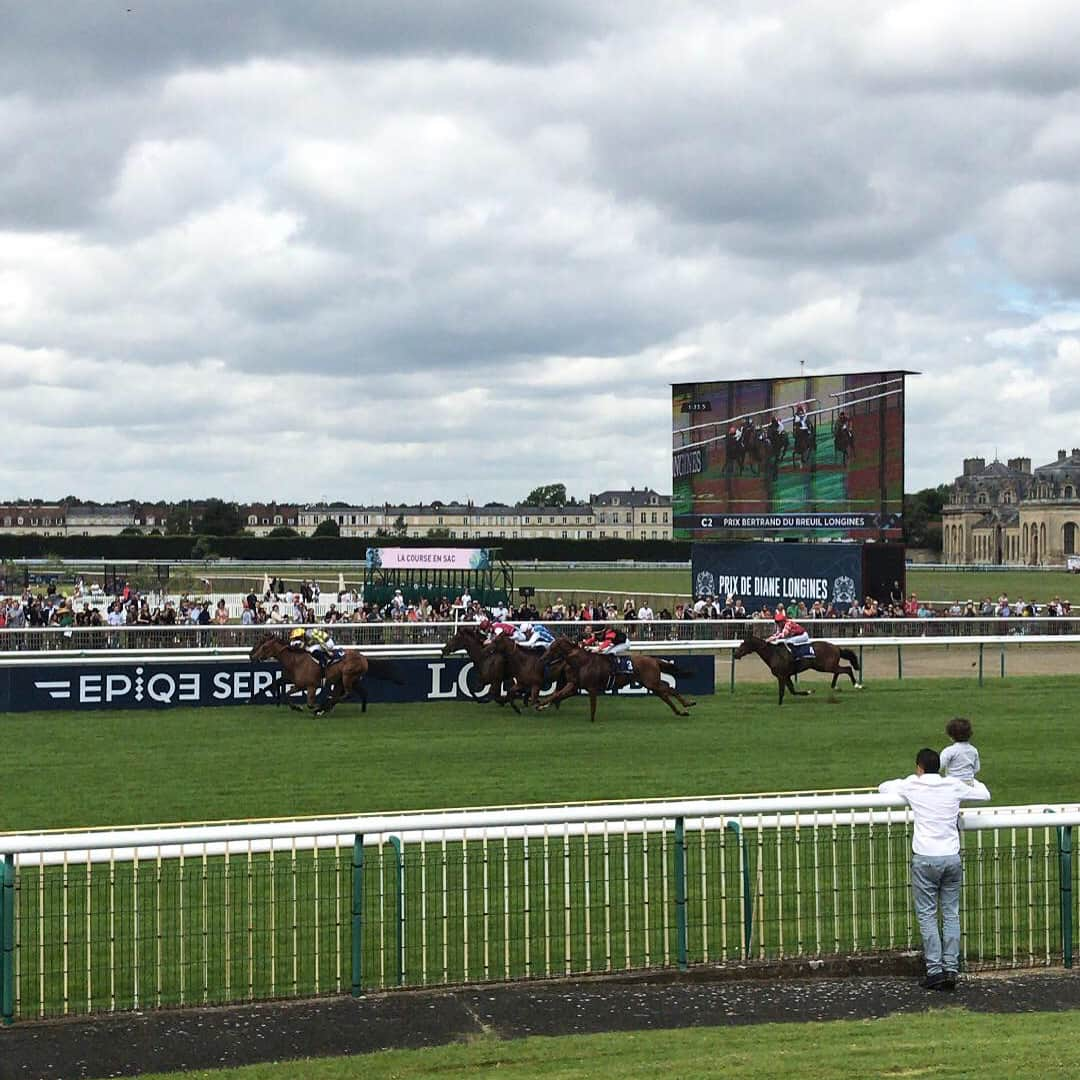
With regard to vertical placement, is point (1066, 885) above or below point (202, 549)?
below

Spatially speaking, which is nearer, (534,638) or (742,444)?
(534,638)

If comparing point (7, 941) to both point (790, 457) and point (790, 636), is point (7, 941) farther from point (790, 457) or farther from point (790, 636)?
point (790, 457)

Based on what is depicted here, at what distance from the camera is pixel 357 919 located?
629 centimetres

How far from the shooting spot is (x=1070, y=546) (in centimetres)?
12019

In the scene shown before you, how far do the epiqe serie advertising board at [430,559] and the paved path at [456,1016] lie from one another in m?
28.3

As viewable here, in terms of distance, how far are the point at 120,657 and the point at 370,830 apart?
49.4ft

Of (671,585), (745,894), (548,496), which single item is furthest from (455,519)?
(745,894)

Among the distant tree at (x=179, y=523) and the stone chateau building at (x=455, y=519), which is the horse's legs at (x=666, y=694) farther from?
the stone chateau building at (x=455, y=519)

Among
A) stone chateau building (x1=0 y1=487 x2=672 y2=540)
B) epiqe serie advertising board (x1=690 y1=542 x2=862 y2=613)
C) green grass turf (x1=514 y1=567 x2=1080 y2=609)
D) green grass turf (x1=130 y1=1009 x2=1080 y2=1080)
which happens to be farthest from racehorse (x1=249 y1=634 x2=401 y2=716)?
stone chateau building (x1=0 y1=487 x2=672 y2=540)

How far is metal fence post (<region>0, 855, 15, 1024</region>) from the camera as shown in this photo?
589 cm

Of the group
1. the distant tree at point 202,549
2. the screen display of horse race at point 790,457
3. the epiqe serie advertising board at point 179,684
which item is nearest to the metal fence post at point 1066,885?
the epiqe serie advertising board at point 179,684

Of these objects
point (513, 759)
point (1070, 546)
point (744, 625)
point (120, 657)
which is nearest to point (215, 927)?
point (513, 759)

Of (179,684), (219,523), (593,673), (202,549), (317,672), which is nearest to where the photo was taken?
(593,673)

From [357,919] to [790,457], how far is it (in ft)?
92.5
